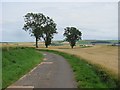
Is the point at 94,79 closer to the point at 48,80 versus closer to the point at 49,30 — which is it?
the point at 48,80

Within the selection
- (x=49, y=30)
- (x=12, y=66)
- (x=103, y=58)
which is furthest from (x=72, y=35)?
(x=12, y=66)

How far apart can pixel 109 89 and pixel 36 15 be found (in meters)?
103

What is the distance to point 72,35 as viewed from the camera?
14800 cm

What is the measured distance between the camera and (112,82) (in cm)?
1502

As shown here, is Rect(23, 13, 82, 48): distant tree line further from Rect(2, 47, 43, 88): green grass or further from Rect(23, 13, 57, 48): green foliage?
Rect(2, 47, 43, 88): green grass

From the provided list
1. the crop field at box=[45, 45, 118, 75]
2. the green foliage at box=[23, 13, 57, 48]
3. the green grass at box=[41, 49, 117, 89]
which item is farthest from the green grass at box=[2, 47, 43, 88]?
the green foliage at box=[23, 13, 57, 48]

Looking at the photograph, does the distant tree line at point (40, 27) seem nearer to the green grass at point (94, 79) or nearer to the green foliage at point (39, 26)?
the green foliage at point (39, 26)

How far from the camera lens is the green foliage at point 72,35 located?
147125 mm

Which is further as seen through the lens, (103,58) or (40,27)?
(40,27)

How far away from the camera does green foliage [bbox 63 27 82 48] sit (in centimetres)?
14712

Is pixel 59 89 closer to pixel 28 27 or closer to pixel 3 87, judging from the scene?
pixel 3 87

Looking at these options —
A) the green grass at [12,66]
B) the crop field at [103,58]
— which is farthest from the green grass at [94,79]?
the green grass at [12,66]

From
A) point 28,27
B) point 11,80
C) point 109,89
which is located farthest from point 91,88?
point 28,27

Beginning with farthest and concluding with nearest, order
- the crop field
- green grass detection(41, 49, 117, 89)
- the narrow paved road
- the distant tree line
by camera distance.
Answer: the distant tree line → the crop field → the narrow paved road → green grass detection(41, 49, 117, 89)
